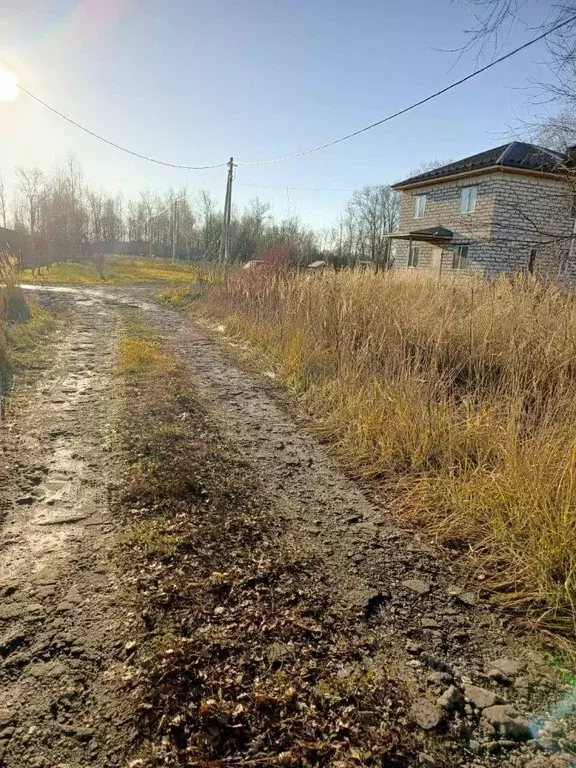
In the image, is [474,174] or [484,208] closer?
[484,208]

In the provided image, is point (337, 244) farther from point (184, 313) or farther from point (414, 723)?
point (414, 723)

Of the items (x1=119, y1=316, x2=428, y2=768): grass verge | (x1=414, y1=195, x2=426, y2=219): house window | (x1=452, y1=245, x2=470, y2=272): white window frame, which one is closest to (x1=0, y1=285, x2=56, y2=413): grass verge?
(x1=119, y1=316, x2=428, y2=768): grass verge

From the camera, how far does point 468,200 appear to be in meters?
18.6

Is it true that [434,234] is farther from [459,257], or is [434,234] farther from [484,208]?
[484,208]

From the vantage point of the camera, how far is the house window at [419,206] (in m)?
21.8

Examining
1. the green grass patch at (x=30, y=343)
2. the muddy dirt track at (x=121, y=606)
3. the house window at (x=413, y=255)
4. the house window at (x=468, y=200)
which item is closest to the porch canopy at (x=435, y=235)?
the house window at (x=468, y=200)

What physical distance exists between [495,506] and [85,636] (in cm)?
202

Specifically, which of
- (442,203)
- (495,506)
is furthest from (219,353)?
(442,203)

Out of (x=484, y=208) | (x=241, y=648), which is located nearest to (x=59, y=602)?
(x=241, y=648)

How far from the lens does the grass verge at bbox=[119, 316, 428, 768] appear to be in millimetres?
1250

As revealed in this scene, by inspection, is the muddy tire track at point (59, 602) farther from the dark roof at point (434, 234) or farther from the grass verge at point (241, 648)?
the dark roof at point (434, 234)

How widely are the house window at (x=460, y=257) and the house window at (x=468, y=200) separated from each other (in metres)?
1.50

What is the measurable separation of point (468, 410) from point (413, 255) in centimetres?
2100

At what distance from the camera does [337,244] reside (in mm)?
52875
